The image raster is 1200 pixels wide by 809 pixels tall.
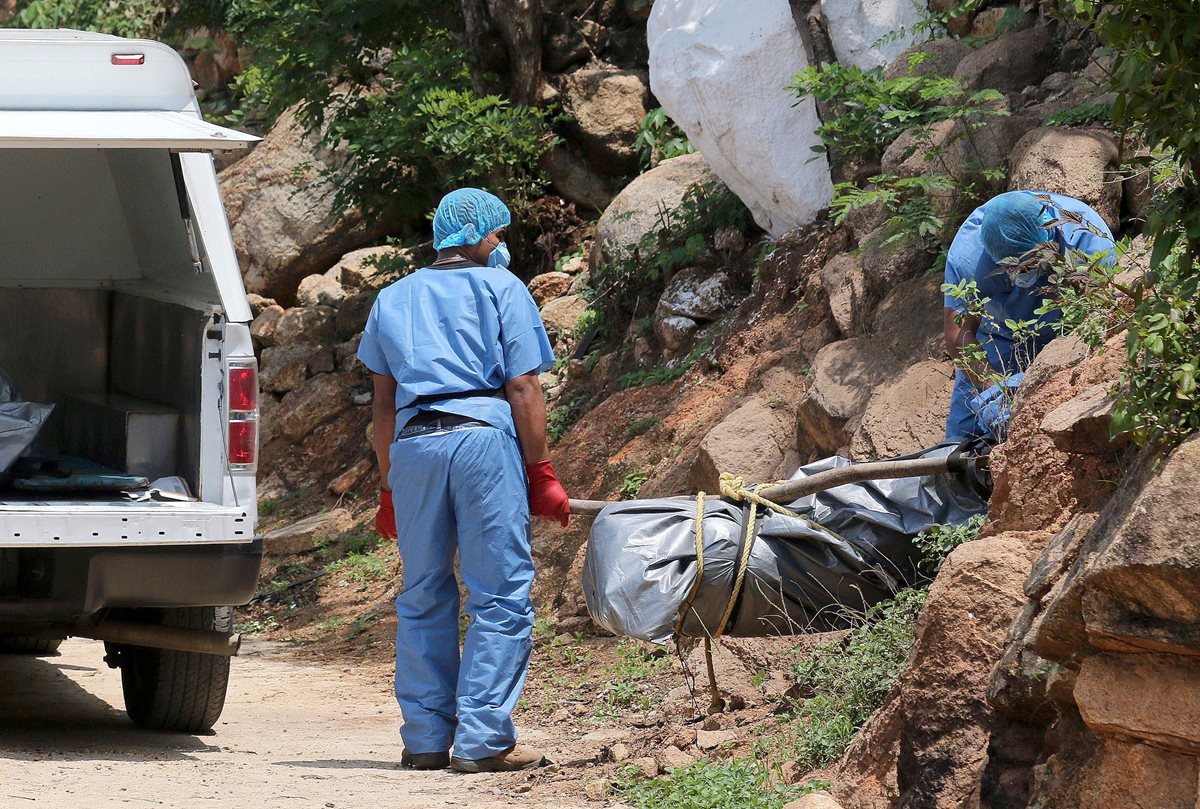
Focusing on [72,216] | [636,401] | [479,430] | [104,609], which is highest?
[72,216]

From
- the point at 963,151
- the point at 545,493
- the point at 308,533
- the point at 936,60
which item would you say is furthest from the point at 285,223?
the point at 545,493

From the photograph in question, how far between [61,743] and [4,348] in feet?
6.59

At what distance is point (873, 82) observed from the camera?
758cm

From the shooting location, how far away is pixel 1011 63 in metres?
7.54

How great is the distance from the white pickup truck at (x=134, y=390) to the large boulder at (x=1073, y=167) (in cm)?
361

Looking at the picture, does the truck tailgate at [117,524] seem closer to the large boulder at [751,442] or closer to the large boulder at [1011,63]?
the large boulder at [751,442]

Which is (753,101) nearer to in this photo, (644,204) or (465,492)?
(644,204)

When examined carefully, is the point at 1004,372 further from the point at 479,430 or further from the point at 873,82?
the point at 873,82

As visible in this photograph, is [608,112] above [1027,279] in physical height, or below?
below

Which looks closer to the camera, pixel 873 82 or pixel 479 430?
pixel 479 430

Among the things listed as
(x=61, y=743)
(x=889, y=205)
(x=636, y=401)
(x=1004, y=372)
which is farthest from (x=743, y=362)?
(x=61, y=743)

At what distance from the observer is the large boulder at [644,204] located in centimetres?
1021

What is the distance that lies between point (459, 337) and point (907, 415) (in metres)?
2.08

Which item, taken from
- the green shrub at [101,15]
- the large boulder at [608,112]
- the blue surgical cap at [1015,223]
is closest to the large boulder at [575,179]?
the large boulder at [608,112]
